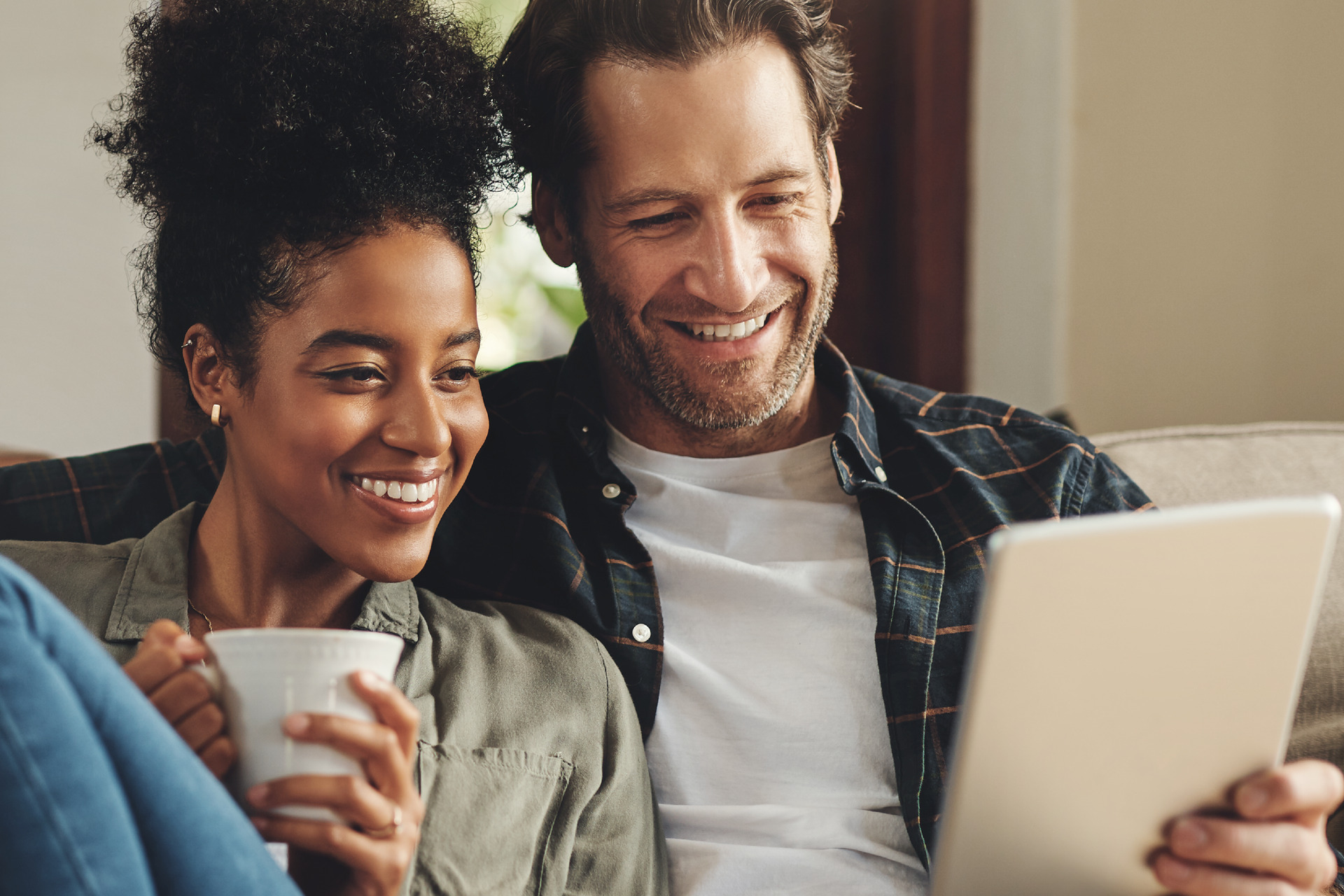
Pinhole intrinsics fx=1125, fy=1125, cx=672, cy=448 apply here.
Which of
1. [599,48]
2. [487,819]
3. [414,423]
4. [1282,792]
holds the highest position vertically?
[599,48]

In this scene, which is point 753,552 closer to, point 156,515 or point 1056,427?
point 1056,427

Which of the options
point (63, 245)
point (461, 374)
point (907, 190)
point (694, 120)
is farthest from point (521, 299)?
point (461, 374)

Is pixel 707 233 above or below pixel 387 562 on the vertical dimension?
above

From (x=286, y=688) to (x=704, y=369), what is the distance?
2.64 feet

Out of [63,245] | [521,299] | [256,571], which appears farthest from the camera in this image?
[521,299]

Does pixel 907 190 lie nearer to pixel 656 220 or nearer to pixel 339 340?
pixel 656 220

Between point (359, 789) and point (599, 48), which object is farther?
point (599, 48)

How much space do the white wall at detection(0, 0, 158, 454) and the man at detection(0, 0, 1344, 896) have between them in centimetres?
71

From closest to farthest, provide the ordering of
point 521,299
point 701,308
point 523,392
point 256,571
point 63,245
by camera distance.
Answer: point 256,571, point 701,308, point 523,392, point 63,245, point 521,299

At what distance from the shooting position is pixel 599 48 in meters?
1.38

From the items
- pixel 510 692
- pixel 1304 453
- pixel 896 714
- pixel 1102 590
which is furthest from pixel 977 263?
pixel 1102 590

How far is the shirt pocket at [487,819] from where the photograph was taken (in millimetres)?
994

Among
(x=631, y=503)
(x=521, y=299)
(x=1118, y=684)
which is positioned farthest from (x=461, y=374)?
(x=521, y=299)

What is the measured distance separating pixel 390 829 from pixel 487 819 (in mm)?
307
